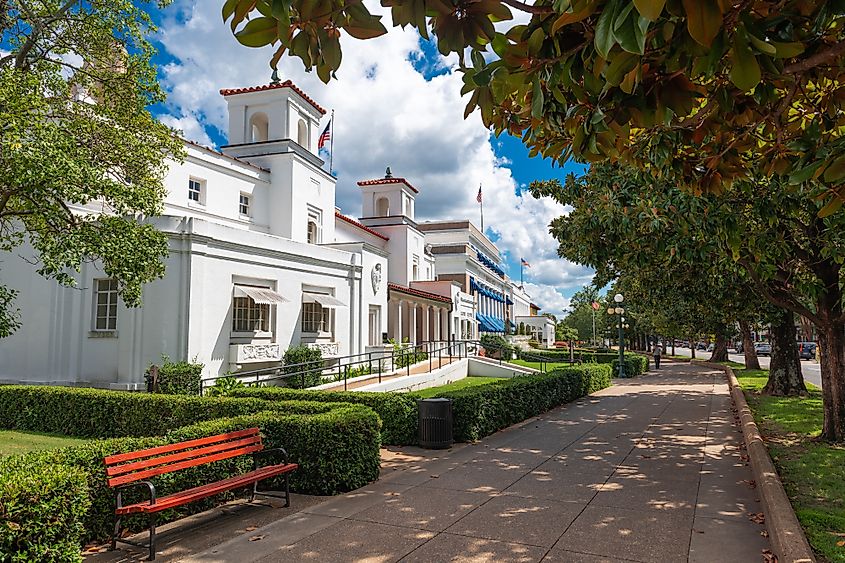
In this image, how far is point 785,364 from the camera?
20.9 m

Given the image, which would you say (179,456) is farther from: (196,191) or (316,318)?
(196,191)

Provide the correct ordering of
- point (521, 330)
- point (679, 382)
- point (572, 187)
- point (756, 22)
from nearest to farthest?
point (756, 22)
point (572, 187)
point (679, 382)
point (521, 330)

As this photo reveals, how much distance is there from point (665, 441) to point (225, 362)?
12.9 metres

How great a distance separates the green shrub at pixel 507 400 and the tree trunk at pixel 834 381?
623 centimetres

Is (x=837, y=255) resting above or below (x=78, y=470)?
above

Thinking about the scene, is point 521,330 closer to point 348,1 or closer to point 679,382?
point 679,382

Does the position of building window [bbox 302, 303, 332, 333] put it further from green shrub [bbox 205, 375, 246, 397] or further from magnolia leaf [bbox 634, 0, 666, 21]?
magnolia leaf [bbox 634, 0, 666, 21]

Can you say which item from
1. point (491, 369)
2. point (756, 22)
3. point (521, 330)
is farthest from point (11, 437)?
point (521, 330)

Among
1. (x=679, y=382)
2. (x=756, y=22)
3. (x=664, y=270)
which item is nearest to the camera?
(x=756, y=22)

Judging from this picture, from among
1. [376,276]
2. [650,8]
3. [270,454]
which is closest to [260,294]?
[376,276]

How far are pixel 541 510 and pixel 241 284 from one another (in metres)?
14.8

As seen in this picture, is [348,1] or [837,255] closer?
[348,1]

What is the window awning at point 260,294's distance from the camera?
19.5 m

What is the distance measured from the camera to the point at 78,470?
5812mm
